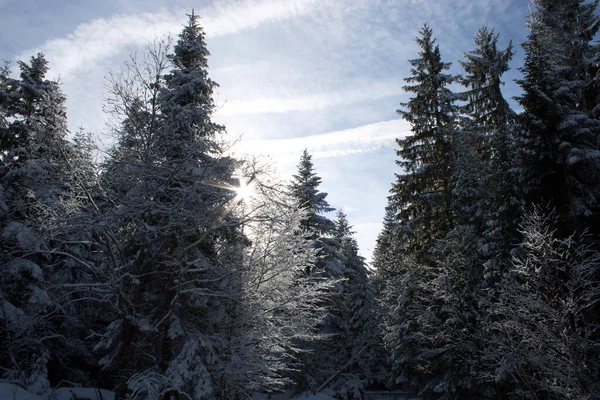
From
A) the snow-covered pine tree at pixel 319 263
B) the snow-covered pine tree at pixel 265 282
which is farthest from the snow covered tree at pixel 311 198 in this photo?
the snow-covered pine tree at pixel 265 282

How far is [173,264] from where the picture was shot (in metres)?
10.0

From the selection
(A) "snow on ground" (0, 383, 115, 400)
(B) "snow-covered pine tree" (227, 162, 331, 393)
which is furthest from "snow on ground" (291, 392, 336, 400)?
(A) "snow on ground" (0, 383, 115, 400)

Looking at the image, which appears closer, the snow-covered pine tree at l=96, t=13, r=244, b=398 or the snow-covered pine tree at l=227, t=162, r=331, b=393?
the snow-covered pine tree at l=96, t=13, r=244, b=398

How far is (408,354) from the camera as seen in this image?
20.5 metres

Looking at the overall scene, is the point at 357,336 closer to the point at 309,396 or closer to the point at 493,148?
the point at 309,396

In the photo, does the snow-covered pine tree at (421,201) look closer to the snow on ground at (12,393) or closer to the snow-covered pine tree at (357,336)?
the snow-covered pine tree at (357,336)

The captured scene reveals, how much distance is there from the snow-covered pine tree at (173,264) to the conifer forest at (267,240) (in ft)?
0.21

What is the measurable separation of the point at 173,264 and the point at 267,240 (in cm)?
313

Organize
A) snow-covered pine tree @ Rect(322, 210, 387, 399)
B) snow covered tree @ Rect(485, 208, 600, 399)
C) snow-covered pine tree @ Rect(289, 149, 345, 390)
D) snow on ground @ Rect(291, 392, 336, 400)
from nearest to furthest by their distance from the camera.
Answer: snow covered tree @ Rect(485, 208, 600, 399) → snow on ground @ Rect(291, 392, 336, 400) → snow-covered pine tree @ Rect(289, 149, 345, 390) → snow-covered pine tree @ Rect(322, 210, 387, 399)

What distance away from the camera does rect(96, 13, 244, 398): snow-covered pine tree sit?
9.54 m

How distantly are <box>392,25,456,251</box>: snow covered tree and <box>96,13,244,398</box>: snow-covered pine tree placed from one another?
1187cm

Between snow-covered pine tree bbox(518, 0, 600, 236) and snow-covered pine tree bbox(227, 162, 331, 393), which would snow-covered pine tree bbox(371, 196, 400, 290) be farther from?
snow-covered pine tree bbox(227, 162, 331, 393)

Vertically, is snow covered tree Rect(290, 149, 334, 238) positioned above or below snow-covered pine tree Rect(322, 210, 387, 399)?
above

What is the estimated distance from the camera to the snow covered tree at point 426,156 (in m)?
20.0
